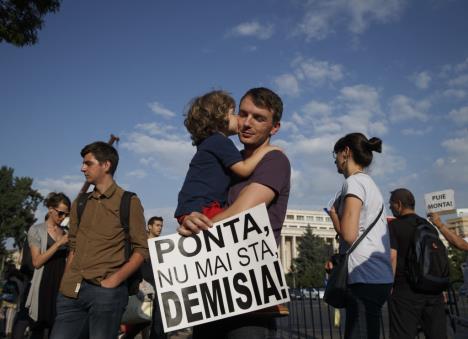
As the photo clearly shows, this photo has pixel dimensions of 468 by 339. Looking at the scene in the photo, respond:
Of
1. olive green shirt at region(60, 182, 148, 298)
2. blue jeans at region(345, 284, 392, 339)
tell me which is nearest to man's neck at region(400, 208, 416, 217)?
blue jeans at region(345, 284, 392, 339)

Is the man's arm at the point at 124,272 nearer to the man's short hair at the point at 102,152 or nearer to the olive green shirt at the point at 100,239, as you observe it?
the olive green shirt at the point at 100,239

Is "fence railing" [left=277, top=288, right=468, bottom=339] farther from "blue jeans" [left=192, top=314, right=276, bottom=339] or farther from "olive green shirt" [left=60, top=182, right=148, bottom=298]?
"olive green shirt" [left=60, top=182, right=148, bottom=298]

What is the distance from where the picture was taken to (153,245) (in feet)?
6.70

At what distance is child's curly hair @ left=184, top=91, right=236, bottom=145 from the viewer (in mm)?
2387

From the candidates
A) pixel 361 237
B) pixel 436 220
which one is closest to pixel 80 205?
pixel 361 237

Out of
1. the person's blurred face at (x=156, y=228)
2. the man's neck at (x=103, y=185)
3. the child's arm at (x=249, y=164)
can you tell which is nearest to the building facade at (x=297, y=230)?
the person's blurred face at (x=156, y=228)

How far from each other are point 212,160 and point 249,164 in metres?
0.21

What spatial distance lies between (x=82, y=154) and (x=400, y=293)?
10.1 feet

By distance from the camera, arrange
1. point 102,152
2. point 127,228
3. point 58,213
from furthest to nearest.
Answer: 1. point 58,213
2. point 102,152
3. point 127,228

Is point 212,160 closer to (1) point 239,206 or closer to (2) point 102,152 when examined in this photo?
(1) point 239,206

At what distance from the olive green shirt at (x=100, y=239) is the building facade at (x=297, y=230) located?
89.3m

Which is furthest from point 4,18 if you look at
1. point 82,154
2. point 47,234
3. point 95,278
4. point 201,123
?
point 201,123

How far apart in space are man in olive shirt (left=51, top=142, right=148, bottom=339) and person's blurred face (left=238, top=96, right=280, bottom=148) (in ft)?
4.95

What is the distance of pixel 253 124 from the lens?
2.21 m
